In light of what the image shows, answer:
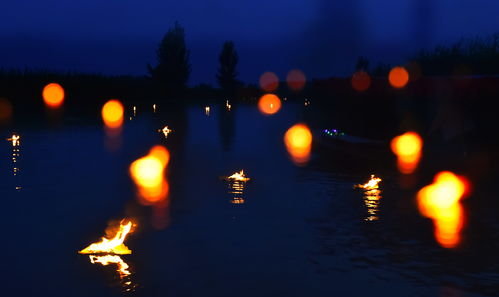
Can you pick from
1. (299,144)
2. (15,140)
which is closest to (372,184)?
(299,144)

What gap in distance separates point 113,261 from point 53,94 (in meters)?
60.6

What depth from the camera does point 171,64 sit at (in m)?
102

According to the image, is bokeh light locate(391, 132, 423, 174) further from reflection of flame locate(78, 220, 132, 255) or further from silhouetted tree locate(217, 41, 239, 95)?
silhouetted tree locate(217, 41, 239, 95)

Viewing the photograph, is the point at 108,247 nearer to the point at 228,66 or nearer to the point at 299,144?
the point at 299,144

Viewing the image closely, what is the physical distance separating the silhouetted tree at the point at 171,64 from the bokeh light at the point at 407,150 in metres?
75.9

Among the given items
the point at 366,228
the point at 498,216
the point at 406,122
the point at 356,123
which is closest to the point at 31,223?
the point at 366,228

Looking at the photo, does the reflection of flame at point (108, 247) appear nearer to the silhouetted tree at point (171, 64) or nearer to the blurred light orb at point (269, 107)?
the blurred light orb at point (269, 107)

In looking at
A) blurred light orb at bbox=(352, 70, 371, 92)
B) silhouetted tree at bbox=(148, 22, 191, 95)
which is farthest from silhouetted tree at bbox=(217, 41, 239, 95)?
blurred light orb at bbox=(352, 70, 371, 92)

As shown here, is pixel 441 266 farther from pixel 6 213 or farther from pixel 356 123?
pixel 356 123

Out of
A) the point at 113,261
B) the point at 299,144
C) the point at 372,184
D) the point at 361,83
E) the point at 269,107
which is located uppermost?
the point at 361,83

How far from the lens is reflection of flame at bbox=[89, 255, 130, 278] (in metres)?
7.79

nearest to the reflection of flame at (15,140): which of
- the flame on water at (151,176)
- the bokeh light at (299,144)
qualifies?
the flame on water at (151,176)

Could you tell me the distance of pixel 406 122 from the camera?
28.3 metres

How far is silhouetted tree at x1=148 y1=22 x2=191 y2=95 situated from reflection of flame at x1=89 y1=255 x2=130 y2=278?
3696 inches
